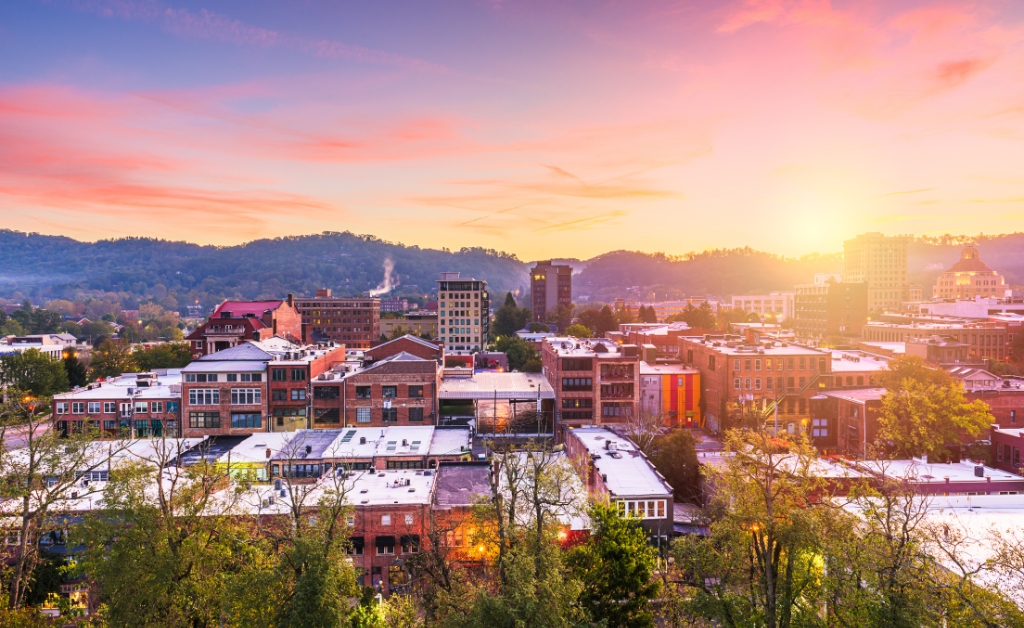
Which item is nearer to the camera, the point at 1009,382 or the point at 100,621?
the point at 100,621

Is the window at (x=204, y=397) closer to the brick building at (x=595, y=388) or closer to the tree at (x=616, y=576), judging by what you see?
the brick building at (x=595, y=388)

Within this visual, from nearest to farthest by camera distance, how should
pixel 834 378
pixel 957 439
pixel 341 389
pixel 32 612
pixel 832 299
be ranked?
pixel 32 612 < pixel 957 439 < pixel 341 389 < pixel 834 378 < pixel 832 299

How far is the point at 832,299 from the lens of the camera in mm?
111562

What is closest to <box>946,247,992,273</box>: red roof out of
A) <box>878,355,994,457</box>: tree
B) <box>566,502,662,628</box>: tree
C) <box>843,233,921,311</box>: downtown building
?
<box>843,233,921,311</box>: downtown building

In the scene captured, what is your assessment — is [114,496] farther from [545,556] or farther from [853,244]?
[853,244]

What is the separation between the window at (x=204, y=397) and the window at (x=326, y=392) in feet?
27.7

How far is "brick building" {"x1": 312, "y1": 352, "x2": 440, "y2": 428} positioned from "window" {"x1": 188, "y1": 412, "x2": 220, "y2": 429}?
A: 8424 millimetres

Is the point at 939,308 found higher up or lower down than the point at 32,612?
higher up

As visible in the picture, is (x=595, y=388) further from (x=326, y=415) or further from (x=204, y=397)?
(x=204, y=397)

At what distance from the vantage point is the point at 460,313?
11512 centimetres

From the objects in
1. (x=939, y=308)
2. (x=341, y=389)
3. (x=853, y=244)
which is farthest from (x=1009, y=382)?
(x=853, y=244)

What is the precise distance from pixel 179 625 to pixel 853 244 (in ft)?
691

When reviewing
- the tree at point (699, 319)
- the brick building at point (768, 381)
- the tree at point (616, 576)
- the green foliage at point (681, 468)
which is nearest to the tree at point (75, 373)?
the green foliage at point (681, 468)

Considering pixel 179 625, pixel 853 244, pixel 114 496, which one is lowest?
pixel 179 625
